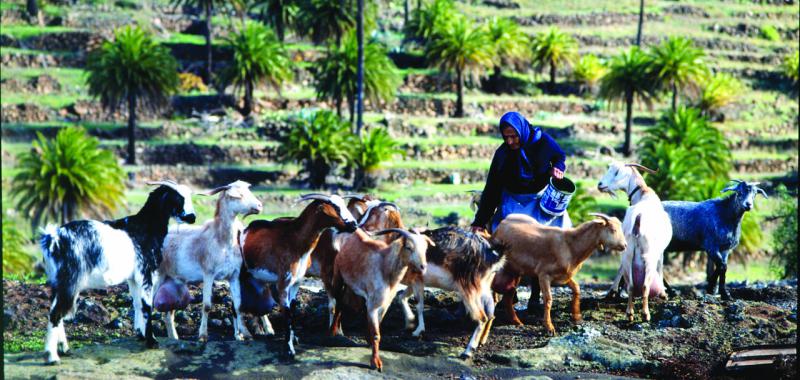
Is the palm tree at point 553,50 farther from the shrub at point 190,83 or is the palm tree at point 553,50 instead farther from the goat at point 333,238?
the goat at point 333,238

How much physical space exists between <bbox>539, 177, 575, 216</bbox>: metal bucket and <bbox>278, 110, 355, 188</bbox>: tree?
35.4 meters

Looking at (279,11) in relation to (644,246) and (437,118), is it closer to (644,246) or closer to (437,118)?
(437,118)

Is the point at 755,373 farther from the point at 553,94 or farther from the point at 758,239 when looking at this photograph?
the point at 553,94

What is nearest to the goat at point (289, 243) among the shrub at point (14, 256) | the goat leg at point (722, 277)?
the goat leg at point (722, 277)

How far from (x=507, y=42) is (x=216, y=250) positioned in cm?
5556

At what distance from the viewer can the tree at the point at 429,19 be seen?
6975 cm

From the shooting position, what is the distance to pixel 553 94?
72250 millimetres

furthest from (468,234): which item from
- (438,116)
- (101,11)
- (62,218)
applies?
(101,11)

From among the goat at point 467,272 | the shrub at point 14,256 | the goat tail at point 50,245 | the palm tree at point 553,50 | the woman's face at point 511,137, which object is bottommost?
the shrub at point 14,256

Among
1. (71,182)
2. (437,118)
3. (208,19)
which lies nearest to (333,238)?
(71,182)

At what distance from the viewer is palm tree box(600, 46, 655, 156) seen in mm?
62000

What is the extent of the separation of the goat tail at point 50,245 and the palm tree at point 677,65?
5091cm

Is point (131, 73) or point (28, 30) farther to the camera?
point (28, 30)

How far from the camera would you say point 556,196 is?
677 inches
